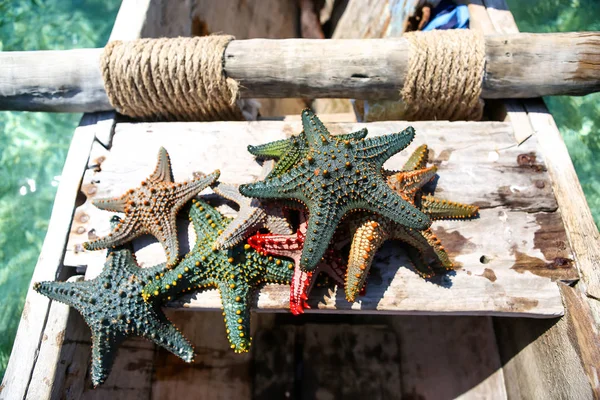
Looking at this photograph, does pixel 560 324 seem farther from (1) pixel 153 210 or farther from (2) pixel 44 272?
(2) pixel 44 272

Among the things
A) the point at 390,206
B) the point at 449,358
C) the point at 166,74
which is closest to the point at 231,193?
the point at 390,206

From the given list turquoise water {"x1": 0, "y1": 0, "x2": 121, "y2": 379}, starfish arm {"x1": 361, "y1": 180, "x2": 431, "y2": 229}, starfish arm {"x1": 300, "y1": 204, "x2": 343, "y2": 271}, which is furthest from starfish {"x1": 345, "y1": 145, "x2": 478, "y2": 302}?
turquoise water {"x1": 0, "y1": 0, "x2": 121, "y2": 379}

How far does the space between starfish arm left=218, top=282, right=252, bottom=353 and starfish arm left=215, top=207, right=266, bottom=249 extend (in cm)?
27

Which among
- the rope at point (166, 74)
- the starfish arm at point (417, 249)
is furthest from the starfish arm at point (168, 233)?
the starfish arm at point (417, 249)

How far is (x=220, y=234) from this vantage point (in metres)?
2.35

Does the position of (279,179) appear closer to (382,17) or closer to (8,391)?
(8,391)

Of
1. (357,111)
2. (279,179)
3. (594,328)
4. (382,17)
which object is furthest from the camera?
(382,17)

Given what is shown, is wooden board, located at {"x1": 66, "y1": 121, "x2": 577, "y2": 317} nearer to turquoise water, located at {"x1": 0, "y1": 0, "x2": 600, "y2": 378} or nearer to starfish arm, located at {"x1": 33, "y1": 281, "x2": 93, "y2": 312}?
starfish arm, located at {"x1": 33, "y1": 281, "x2": 93, "y2": 312}

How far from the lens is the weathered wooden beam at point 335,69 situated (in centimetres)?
280

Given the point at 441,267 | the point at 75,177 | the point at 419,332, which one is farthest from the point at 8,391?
the point at 419,332

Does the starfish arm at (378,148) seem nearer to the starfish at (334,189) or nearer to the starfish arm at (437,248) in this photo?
the starfish at (334,189)

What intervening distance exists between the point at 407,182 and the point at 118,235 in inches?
72.4

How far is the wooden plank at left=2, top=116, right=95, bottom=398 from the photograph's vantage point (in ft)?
8.04

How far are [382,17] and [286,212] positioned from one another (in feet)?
10.3
